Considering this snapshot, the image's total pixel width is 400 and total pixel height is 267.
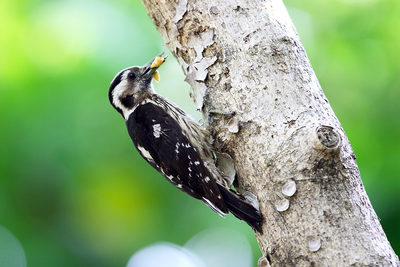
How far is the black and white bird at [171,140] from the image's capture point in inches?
89.8

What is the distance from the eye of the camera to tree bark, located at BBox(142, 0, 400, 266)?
1523 millimetres

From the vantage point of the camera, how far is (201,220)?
5.09 metres

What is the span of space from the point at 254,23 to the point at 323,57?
314cm

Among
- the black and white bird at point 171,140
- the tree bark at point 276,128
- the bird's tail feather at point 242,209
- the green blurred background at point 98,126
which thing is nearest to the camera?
the tree bark at point 276,128

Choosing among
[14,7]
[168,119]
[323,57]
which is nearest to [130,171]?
[168,119]

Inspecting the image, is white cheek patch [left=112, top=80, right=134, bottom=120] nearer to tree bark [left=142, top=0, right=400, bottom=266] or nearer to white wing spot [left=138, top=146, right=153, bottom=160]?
white wing spot [left=138, top=146, right=153, bottom=160]

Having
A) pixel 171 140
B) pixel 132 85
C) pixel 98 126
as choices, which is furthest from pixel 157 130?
pixel 98 126

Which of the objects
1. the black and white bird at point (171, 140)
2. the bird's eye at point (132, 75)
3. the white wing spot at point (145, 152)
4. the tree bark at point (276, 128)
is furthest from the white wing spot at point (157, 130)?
the bird's eye at point (132, 75)

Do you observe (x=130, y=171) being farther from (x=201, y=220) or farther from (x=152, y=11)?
(x=152, y=11)

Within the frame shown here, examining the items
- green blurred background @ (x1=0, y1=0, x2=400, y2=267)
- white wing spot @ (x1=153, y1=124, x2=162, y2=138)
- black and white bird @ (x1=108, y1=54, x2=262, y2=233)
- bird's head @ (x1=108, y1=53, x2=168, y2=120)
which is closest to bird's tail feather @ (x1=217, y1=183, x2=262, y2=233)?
black and white bird @ (x1=108, y1=54, x2=262, y2=233)

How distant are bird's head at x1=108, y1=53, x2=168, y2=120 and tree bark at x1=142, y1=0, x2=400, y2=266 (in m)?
0.72

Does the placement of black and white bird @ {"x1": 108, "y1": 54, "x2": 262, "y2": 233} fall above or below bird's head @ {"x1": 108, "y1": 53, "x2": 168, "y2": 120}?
below

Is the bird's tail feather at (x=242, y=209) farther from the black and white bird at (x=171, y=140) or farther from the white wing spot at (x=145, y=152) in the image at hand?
the white wing spot at (x=145, y=152)

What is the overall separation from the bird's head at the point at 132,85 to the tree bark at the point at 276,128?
28.4 inches
